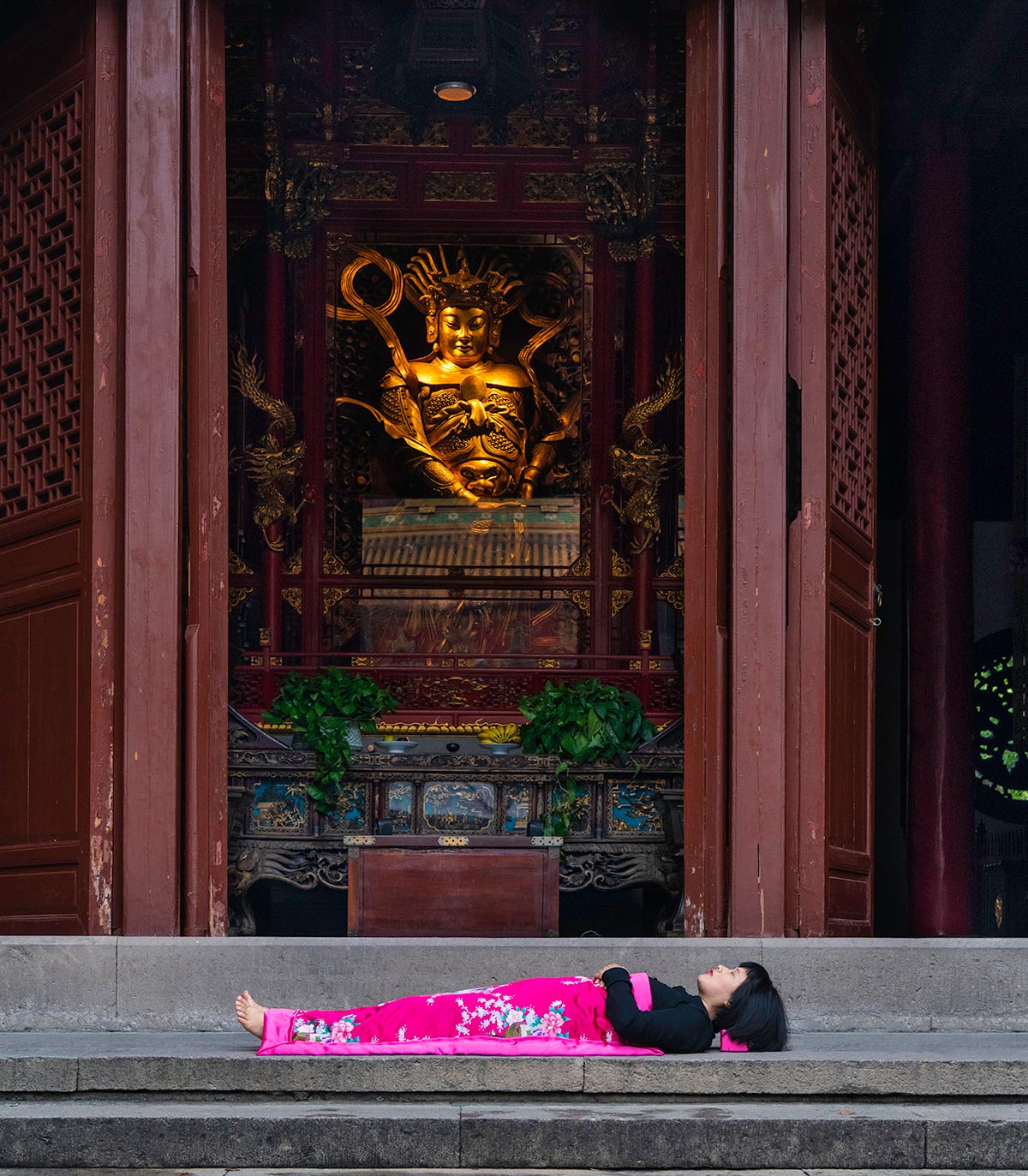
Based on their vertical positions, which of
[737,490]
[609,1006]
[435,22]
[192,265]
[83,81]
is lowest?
[609,1006]

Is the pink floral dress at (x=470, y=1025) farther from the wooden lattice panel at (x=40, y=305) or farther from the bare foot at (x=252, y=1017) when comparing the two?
the wooden lattice panel at (x=40, y=305)

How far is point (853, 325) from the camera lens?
23.0 feet

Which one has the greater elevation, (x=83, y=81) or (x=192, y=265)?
(x=83, y=81)

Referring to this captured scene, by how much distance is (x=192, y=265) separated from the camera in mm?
6219

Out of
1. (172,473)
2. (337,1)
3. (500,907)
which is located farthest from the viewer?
(337,1)

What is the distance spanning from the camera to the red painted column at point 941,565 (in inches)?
354

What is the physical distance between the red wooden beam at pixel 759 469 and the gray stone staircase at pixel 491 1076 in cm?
37

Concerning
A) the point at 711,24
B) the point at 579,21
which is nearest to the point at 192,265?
the point at 711,24

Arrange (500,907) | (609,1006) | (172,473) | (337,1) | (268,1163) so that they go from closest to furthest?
(268,1163) → (609,1006) → (172,473) → (500,907) → (337,1)

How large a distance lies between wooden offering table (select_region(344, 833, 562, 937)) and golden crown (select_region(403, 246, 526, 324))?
11.9 feet

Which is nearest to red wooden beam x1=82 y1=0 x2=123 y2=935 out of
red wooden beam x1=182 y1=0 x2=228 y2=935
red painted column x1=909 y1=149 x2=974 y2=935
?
red wooden beam x1=182 y1=0 x2=228 y2=935

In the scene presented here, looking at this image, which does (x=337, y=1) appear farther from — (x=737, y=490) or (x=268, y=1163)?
(x=268, y=1163)

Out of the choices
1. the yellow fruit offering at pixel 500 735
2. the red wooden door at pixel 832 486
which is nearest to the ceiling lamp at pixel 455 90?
the red wooden door at pixel 832 486

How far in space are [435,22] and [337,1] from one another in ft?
4.30
